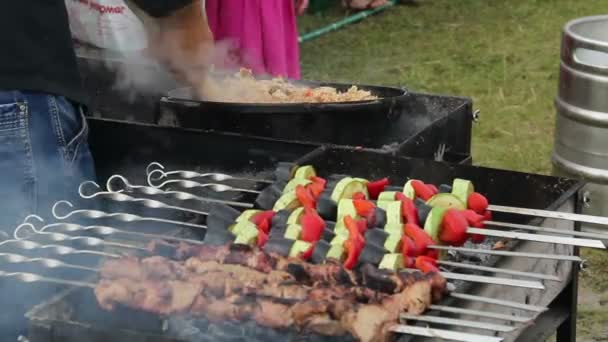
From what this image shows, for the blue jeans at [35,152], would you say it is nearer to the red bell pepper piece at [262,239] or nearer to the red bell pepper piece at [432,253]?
the red bell pepper piece at [262,239]

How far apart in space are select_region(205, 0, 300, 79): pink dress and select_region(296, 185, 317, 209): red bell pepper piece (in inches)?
83.1

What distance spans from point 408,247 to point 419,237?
0.05m

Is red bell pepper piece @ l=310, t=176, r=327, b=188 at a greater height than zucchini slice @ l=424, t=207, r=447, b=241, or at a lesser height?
greater

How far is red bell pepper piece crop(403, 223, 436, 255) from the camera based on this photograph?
2508 mm

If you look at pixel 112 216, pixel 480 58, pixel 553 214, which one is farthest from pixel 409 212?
pixel 480 58

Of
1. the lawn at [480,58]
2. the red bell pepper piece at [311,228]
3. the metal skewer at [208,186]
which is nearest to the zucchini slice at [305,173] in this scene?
the metal skewer at [208,186]

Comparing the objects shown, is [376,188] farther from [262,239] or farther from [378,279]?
[378,279]

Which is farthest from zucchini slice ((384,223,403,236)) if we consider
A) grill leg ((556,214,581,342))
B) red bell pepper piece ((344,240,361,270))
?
grill leg ((556,214,581,342))

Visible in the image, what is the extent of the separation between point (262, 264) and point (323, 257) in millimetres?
164

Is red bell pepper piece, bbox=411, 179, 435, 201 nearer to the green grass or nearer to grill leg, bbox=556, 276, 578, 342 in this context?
grill leg, bbox=556, 276, 578, 342

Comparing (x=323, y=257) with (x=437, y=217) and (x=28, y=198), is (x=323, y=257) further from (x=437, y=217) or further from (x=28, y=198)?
(x=28, y=198)

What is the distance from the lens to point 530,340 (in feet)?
8.87

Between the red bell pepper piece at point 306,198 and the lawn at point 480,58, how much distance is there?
3629 millimetres

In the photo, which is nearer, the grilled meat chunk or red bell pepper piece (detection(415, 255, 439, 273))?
the grilled meat chunk
